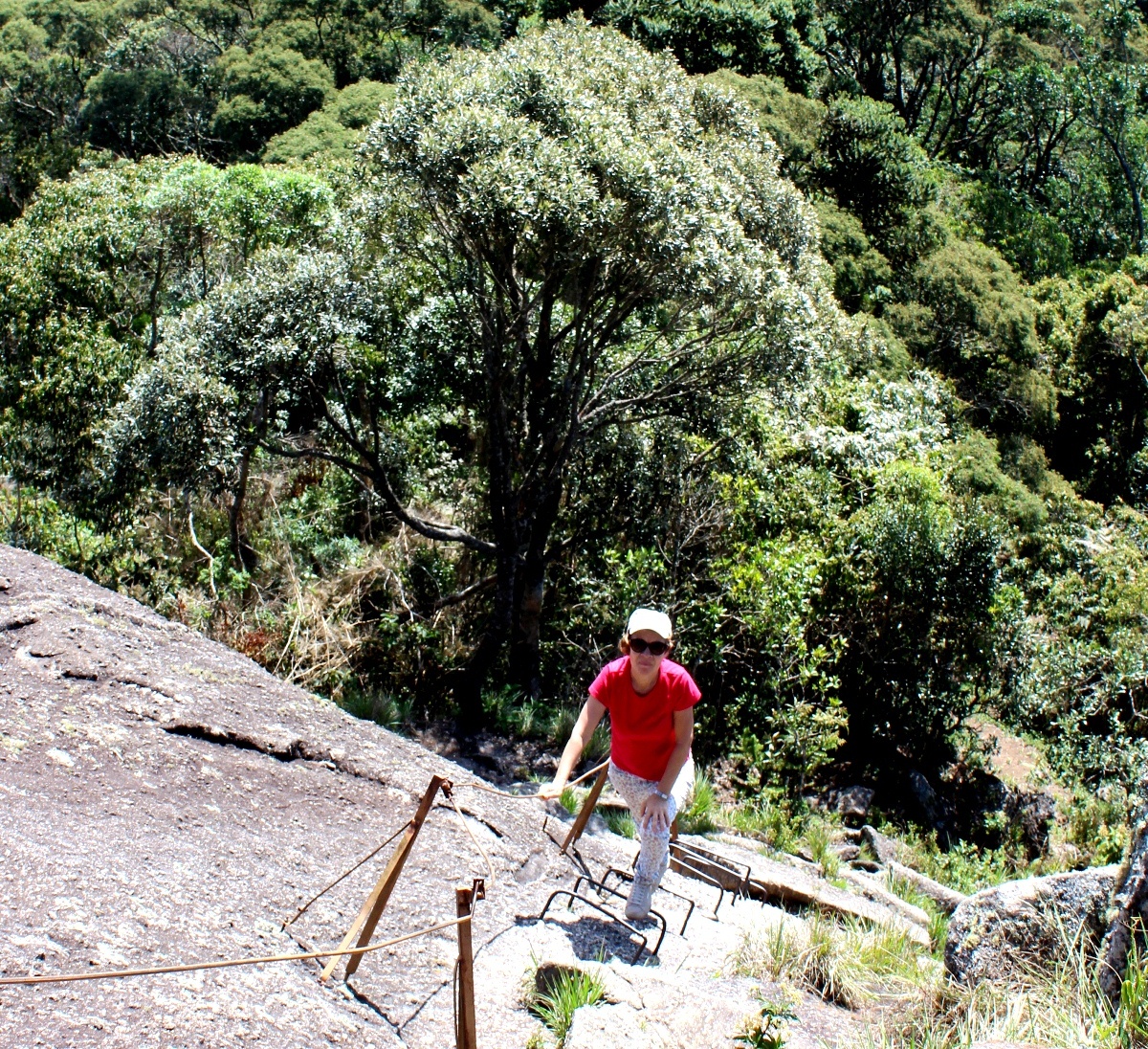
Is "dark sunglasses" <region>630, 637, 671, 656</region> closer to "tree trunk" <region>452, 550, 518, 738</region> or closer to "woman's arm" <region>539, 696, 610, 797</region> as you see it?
"woman's arm" <region>539, 696, 610, 797</region>

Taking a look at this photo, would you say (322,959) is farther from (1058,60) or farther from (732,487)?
(1058,60)

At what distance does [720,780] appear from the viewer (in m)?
11.0

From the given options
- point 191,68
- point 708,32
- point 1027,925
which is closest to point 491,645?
point 1027,925

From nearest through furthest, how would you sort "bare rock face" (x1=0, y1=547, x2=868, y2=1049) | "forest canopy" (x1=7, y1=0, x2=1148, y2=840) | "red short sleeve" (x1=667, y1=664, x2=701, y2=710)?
"bare rock face" (x1=0, y1=547, x2=868, y2=1049), "red short sleeve" (x1=667, y1=664, x2=701, y2=710), "forest canopy" (x1=7, y1=0, x2=1148, y2=840)

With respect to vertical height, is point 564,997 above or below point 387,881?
below

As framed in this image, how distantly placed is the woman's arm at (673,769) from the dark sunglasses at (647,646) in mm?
294

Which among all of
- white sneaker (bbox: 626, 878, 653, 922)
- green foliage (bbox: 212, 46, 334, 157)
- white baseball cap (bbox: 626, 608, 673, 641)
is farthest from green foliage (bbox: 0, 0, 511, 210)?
white sneaker (bbox: 626, 878, 653, 922)

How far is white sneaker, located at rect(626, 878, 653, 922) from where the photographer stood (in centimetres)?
478

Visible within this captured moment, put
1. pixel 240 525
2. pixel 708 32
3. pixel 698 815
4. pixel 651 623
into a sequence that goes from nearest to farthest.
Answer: pixel 651 623, pixel 698 815, pixel 240 525, pixel 708 32

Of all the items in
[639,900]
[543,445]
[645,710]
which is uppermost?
[543,445]

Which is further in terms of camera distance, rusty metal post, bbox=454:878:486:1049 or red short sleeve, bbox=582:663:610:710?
red short sleeve, bbox=582:663:610:710

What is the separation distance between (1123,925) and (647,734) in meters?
1.95

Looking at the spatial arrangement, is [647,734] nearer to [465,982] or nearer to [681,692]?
[681,692]

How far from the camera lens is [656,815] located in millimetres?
4664
